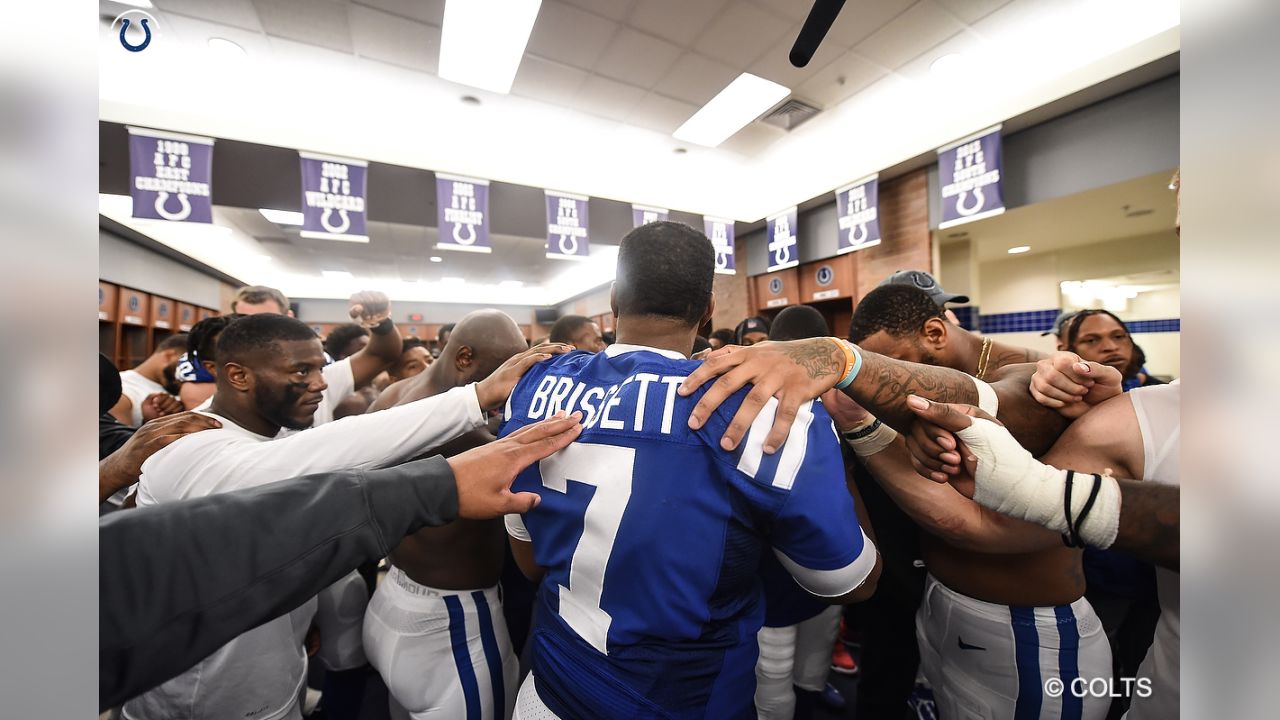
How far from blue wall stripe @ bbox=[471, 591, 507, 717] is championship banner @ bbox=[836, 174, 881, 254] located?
6053mm

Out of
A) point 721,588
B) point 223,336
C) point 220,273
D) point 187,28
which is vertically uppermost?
point 187,28

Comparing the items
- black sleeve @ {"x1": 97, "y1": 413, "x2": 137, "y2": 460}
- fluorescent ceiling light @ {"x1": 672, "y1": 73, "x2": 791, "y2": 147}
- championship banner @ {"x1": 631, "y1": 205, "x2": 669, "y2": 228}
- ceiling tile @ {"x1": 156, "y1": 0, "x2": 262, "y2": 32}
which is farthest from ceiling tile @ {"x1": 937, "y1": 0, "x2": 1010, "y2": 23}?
black sleeve @ {"x1": 97, "y1": 413, "x2": 137, "y2": 460}

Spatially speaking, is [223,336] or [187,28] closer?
[223,336]

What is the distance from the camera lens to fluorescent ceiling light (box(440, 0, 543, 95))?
142 inches

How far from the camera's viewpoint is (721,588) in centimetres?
105

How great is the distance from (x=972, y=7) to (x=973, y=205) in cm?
201

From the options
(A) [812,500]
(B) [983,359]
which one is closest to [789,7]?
(B) [983,359]

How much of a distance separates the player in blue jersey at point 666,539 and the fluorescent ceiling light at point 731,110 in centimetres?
446

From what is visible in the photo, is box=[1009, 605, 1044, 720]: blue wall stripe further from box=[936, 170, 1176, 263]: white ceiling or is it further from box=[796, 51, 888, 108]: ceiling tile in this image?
box=[936, 170, 1176, 263]: white ceiling

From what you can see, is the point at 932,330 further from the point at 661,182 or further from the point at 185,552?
the point at 661,182

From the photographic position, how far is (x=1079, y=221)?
233 inches
